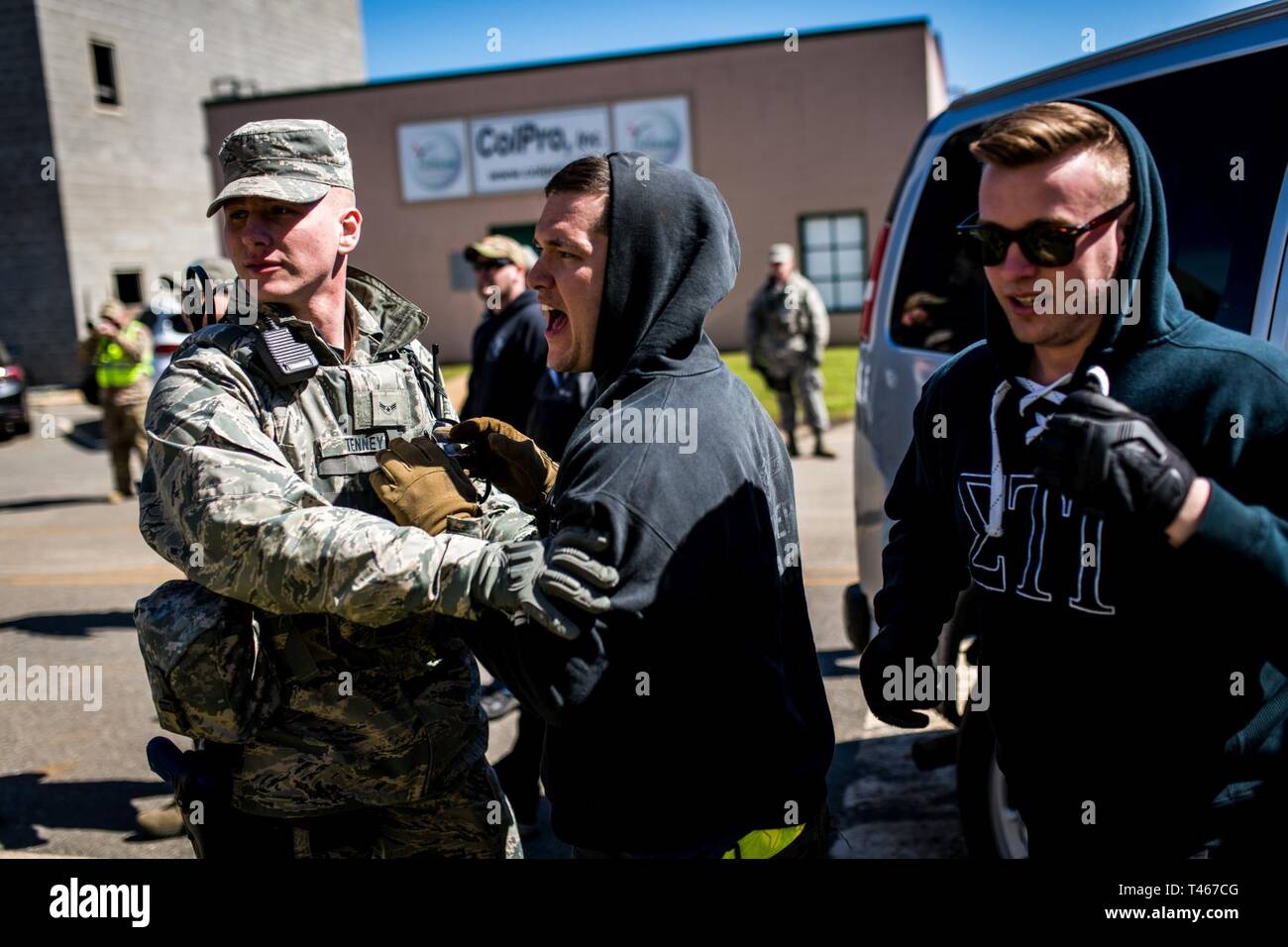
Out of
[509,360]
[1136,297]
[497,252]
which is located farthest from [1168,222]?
[497,252]

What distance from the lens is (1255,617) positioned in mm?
1812

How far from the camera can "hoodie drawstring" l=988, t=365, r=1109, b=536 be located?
2070 mm

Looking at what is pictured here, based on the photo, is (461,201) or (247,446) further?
(461,201)

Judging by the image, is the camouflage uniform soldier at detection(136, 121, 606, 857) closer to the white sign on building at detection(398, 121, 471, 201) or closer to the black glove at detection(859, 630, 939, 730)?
the black glove at detection(859, 630, 939, 730)

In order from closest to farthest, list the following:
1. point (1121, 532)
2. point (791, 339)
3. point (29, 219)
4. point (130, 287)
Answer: point (1121, 532) → point (791, 339) → point (29, 219) → point (130, 287)

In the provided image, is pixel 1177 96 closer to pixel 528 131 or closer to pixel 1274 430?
pixel 1274 430

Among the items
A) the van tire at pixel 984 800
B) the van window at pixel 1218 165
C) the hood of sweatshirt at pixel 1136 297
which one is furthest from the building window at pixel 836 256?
the hood of sweatshirt at pixel 1136 297

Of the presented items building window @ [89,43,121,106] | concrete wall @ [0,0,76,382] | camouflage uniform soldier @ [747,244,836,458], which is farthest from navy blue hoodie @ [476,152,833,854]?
building window @ [89,43,121,106]

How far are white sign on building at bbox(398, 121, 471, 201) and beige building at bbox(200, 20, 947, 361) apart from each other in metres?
0.03

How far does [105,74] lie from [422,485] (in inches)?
1152

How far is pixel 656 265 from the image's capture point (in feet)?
6.65

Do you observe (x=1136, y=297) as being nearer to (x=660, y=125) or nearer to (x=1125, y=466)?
(x=1125, y=466)
